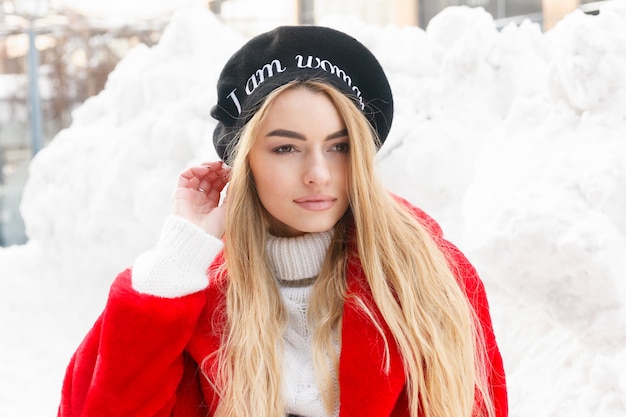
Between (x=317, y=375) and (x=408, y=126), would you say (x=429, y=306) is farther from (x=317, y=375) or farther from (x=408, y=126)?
(x=408, y=126)

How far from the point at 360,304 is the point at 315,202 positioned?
0.84 feet

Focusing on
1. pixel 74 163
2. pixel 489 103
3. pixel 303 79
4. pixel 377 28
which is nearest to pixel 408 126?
pixel 489 103

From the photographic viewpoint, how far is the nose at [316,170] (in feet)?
4.90

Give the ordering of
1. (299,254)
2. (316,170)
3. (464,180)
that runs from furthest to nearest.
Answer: (464,180) → (299,254) → (316,170)

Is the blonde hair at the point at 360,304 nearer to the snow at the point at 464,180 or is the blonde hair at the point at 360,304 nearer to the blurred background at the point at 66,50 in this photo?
the snow at the point at 464,180

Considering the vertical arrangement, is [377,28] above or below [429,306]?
above

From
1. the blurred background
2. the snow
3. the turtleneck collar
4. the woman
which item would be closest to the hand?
the woman

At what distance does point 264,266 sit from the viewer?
1655mm

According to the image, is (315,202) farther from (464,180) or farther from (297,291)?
(464,180)

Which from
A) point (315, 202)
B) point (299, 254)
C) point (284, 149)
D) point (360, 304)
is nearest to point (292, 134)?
point (284, 149)

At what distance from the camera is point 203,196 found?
1.74 metres

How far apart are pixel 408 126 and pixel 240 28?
226 inches

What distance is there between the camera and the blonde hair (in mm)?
1536

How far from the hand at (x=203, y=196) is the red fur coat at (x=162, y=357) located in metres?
0.18
